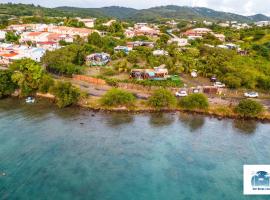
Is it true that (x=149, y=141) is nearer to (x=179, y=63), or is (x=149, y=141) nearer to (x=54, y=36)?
(x=179, y=63)

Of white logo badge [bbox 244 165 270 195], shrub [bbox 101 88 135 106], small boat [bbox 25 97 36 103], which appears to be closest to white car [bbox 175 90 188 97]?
shrub [bbox 101 88 135 106]

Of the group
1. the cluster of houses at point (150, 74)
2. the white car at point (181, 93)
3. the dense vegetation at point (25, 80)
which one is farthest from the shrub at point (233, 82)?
the dense vegetation at point (25, 80)

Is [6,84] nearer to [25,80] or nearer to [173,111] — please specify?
[25,80]

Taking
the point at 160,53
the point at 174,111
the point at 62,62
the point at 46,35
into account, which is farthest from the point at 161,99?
the point at 46,35

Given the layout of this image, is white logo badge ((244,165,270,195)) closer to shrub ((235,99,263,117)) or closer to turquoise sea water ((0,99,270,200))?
turquoise sea water ((0,99,270,200))

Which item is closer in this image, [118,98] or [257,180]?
[257,180]

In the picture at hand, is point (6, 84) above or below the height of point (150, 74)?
below

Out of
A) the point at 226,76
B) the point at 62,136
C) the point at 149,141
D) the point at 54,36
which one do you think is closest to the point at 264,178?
the point at 149,141
